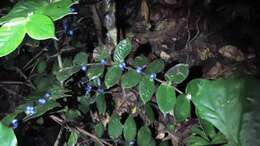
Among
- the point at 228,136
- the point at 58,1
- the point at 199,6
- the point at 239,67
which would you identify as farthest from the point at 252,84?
the point at 199,6

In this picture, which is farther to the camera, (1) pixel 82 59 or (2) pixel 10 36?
(1) pixel 82 59

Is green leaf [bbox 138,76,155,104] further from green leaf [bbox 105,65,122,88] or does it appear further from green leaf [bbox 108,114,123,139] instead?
green leaf [bbox 108,114,123,139]

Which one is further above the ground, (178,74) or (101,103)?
(178,74)

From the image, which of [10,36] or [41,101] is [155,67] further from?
[10,36]

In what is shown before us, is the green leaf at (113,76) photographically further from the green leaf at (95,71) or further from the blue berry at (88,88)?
the blue berry at (88,88)

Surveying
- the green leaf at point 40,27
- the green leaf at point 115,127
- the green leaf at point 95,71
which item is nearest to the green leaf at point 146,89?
the green leaf at point 95,71

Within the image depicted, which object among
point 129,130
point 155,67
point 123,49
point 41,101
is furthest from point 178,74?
point 41,101

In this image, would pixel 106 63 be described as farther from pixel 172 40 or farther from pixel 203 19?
pixel 203 19
